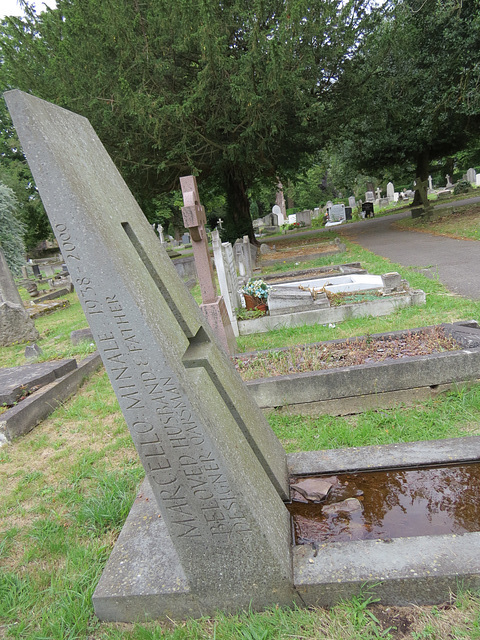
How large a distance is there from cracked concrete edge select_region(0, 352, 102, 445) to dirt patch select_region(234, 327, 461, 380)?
225 centimetres

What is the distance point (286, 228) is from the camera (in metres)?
31.3

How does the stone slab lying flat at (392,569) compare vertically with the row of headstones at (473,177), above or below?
below

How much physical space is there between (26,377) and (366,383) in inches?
162

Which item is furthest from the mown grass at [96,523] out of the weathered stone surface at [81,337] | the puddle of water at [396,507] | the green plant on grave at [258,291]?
the green plant on grave at [258,291]

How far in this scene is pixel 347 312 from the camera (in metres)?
6.16

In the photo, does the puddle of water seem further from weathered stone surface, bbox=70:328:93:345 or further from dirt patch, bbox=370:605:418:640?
weathered stone surface, bbox=70:328:93:345

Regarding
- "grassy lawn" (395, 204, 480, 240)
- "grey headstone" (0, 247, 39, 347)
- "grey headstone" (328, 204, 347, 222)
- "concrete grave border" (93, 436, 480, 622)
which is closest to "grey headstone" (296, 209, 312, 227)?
"grey headstone" (328, 204, 347, 222)

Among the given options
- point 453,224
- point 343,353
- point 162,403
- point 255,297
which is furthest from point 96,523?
point 453,224

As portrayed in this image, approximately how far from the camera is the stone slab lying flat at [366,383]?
363 cm

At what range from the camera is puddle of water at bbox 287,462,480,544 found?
2.00 meters

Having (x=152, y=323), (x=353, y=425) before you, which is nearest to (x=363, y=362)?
(x=353, y=425)

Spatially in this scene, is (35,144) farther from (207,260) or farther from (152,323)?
(207,260)

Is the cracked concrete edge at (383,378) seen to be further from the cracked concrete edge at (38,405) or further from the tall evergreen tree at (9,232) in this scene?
the tall evergreen tree at (9,232)

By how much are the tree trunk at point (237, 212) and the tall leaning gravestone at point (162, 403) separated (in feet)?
55.4
